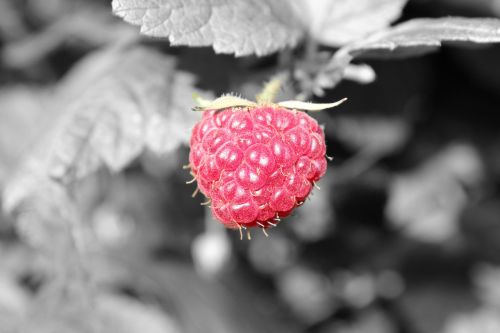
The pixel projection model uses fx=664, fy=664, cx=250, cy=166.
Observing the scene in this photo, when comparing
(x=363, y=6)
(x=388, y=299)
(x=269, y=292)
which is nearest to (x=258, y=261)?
(x=269, y=292)

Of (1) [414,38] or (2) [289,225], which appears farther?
(2) [289,225]

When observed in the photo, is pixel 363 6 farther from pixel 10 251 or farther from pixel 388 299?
pixel 10 251

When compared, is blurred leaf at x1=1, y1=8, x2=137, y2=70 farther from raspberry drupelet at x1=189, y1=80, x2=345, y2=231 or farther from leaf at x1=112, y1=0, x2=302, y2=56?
raspberry drupelet at x1=189, y1=80, x2=345, y2=231

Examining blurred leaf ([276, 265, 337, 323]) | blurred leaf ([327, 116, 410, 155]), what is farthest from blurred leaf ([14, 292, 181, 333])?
blurred leaf ([327, 116, 410, 155])

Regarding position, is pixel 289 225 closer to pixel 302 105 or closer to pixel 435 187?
pixel 435 187

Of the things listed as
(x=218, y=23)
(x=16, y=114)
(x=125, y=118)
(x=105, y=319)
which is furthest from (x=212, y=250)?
(x=218, y=23)

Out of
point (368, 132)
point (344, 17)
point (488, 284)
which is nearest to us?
point (344, 17)
